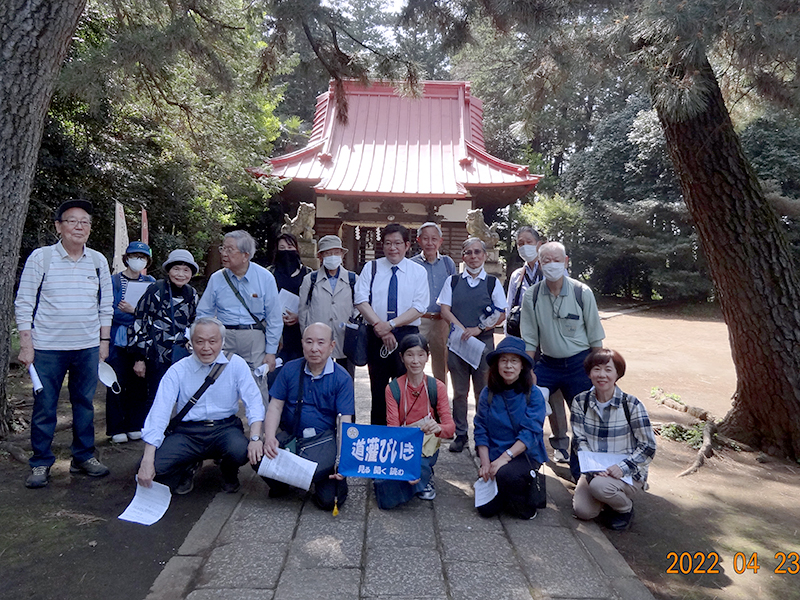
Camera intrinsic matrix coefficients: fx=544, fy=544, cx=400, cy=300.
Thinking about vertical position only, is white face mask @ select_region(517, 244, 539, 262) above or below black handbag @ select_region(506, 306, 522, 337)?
above

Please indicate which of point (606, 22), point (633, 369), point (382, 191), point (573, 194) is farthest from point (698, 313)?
point (606, 22)

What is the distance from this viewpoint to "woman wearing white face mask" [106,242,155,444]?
161 inches

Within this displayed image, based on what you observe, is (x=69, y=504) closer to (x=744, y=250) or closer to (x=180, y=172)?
(x=744, y=250)

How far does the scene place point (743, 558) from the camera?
9.50 ft

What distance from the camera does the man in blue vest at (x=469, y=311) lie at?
3.96 meters

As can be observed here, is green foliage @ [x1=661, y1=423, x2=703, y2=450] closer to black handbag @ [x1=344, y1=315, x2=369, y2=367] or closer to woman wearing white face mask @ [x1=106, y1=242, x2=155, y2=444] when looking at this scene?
black handbag @ [x1=344, y1=315, x2=369, y2=367]

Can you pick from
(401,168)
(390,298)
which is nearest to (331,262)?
(390,298)

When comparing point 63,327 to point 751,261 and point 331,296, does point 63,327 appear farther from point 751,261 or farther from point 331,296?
point 751,261

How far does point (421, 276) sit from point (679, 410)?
3.83m

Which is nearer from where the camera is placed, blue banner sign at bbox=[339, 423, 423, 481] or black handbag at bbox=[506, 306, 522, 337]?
blue banner sign at bbox=[339, 423, 423, 481]

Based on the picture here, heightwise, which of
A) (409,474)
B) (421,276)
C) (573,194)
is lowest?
(409,474)

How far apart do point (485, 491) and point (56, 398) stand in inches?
104
